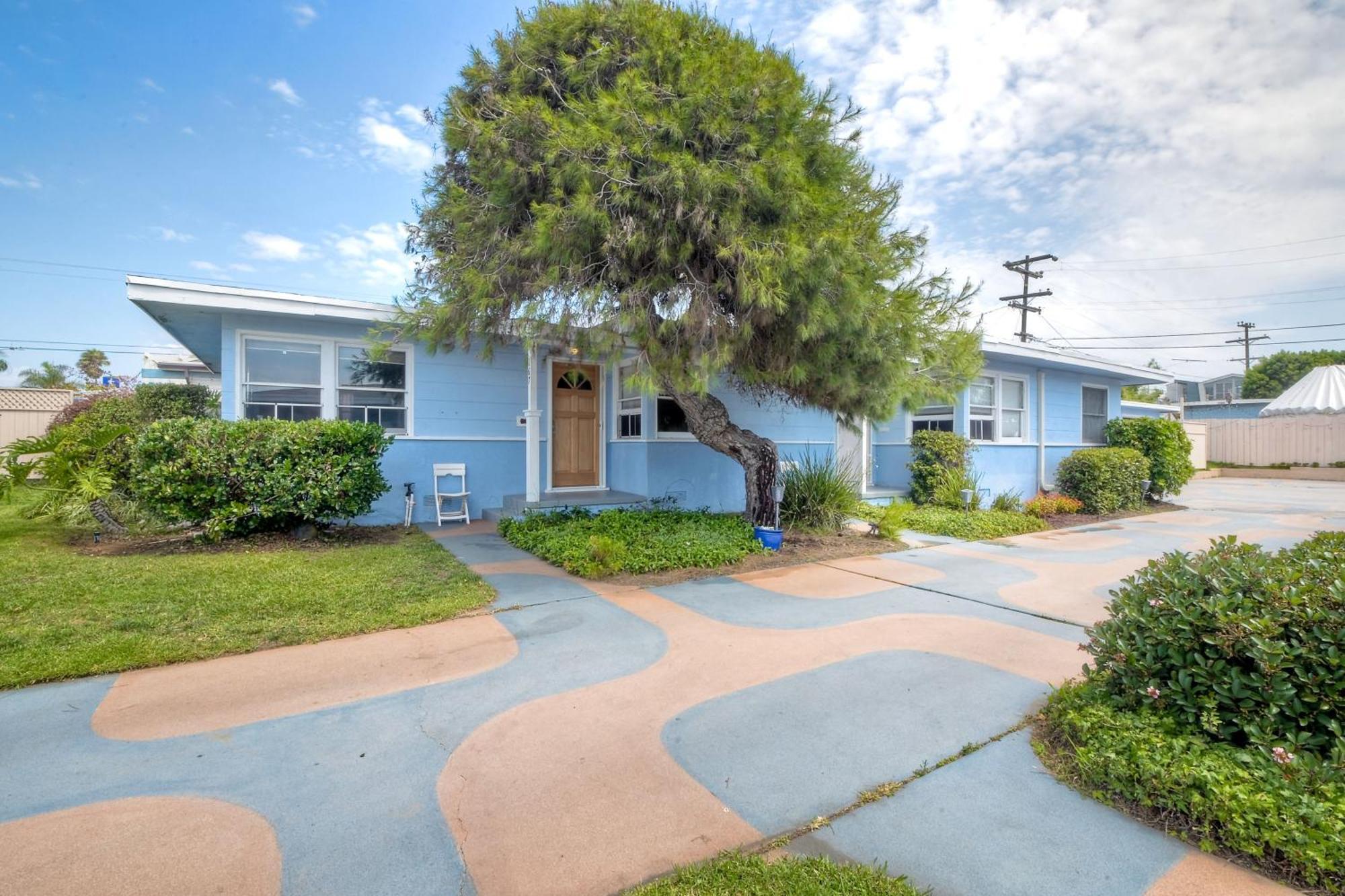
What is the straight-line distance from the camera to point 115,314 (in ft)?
101

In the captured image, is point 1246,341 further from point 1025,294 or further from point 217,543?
point 217,543

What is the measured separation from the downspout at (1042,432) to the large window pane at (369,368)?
1218 cm

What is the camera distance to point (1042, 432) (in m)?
12.5

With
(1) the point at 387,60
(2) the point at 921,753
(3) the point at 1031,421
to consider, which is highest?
(1) the point at 387,60

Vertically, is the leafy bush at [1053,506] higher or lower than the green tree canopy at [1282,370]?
lower

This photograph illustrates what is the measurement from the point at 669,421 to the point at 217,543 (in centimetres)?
594

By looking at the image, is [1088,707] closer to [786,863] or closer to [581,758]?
[786,863]

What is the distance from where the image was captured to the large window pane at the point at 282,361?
800 cm

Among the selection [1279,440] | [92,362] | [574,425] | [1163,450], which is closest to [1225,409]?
[1279,440]

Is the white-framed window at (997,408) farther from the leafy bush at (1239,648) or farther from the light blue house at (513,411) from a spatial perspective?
the leafy bush at (1239,648)

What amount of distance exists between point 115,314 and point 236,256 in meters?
17.9

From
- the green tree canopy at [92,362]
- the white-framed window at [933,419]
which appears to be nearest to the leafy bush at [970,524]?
the white-framed window at [933,419]

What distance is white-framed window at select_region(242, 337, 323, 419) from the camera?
798cm

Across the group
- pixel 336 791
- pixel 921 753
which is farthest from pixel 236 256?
pixel 921 753
